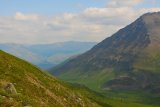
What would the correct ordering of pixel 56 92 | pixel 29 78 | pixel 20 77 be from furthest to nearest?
pixel 56 92 < pixel 29 78 < pixel 20 77

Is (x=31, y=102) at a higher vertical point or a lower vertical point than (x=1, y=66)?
lower

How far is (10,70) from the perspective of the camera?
2249 inches

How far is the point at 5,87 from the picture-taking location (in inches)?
1577

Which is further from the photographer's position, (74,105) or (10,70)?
(74,105)

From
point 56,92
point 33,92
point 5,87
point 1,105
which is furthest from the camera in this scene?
point 56,92

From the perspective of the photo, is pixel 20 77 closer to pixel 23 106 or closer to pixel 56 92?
pixel 56 92

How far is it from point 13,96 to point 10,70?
29.4 m

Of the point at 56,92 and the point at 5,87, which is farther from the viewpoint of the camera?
the point at 56,92

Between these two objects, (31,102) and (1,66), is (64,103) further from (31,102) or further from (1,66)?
(31,102)

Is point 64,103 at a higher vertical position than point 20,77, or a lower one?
lower

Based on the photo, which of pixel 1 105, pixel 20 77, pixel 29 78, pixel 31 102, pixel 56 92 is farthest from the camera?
pixel 56 92

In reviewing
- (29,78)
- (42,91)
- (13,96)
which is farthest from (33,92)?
(13,96)

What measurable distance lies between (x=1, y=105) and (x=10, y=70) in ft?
108

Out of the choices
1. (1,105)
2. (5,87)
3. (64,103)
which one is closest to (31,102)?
(1,105)
